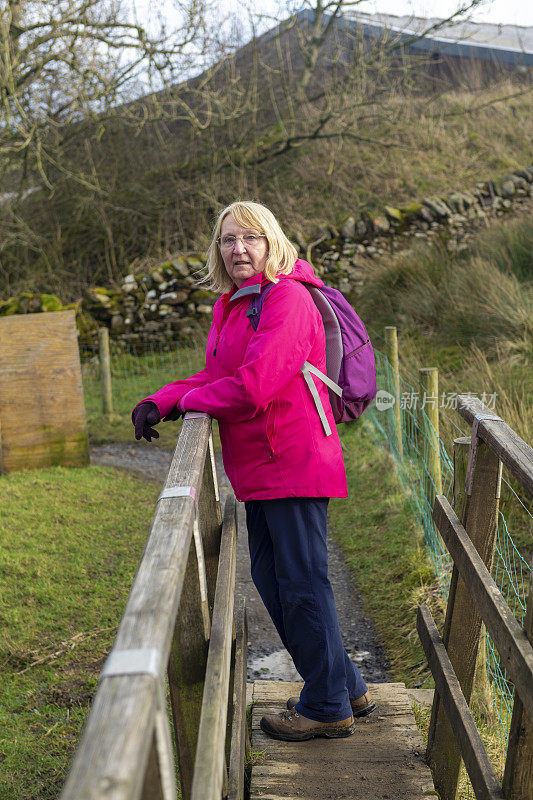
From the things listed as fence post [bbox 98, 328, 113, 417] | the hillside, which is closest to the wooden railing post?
fence post [bbox 98, 328, 113, 417]

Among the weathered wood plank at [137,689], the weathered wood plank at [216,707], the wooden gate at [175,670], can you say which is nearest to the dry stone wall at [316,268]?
the wooden gate at [175,670]

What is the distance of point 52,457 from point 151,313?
5.91 meters

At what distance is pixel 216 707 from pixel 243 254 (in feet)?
4.90

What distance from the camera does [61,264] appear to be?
51.7ft

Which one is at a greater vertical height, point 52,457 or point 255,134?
point 255,134

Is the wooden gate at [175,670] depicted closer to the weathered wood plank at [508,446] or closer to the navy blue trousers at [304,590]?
the navy blue trousers at [304,590]

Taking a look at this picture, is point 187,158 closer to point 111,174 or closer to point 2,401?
point 111,174

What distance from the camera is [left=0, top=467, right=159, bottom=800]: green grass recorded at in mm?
3375

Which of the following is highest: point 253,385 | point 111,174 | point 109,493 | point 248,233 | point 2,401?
point 111,174

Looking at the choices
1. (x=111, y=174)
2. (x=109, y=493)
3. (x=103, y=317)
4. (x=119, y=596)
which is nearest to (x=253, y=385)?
(x=119, y=596)

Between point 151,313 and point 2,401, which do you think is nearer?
point 2,401

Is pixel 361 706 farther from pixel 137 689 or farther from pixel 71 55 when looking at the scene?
pixel 71 55

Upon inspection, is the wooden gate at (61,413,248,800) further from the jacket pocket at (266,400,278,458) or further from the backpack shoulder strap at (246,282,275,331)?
the backpack shoulder strap at (246,282,275,331)

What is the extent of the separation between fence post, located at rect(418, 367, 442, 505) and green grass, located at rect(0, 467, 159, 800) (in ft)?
7.43
